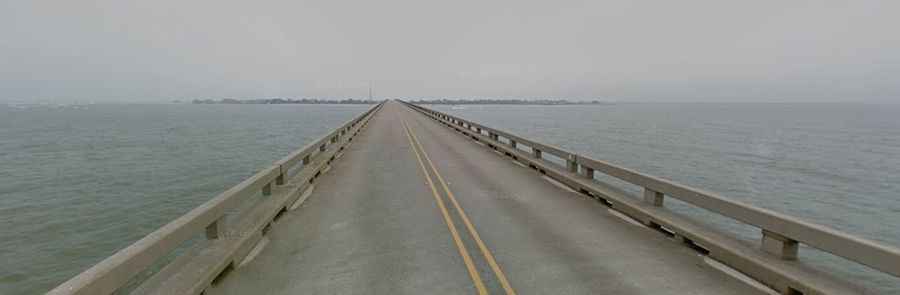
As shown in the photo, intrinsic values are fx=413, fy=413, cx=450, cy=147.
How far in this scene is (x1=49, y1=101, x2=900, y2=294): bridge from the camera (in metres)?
4.43

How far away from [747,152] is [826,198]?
2056 centimetres

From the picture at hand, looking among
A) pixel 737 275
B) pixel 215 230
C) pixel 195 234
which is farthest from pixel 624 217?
pixel 195 234

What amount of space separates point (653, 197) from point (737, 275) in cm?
261

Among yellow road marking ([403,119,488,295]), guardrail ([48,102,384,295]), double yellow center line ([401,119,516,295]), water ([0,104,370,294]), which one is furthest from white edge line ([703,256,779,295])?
water ([0,104,370,294])

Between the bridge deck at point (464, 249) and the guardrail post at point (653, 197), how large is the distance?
715 mm

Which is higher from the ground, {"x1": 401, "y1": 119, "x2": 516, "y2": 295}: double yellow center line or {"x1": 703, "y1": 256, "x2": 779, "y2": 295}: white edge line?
{"x1": 703, "y1": 256, "x2": 779, "y2": 295}: white edge line

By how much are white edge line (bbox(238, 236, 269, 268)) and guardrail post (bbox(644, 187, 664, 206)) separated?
6.80 metres

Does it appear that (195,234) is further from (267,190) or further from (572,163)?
(572,163)

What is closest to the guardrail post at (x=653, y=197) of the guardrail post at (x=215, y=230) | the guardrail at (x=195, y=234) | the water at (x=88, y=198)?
the guardrail at (x=195, y=234)

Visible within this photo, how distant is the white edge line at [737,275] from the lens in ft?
16.1

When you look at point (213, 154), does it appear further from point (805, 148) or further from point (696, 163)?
point (805, 148)

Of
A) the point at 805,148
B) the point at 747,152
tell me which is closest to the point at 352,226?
the point at 747,152

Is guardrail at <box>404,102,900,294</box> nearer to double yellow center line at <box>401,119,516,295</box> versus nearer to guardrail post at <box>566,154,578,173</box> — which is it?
guardrail post at <box>566,154,578,173</box>

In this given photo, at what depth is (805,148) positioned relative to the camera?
42.5 m
